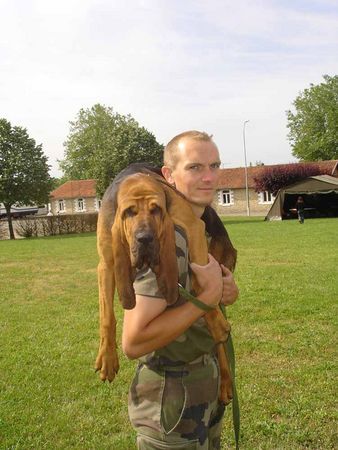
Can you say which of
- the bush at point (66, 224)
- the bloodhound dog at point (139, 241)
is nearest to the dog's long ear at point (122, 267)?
the bloodhound dog at point (139, 241)

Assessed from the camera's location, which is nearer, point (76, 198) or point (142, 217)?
point (142, 217)

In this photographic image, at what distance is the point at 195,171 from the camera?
2.17 meters

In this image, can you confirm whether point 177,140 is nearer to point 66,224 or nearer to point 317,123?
point 66,224

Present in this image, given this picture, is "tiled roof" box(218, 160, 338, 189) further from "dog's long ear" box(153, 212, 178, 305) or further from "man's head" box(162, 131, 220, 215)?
"dog's long ear" box(153, 212, 178, 305)

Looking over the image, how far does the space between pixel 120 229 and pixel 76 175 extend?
85.2 m

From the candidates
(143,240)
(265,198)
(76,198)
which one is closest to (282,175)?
(265,198)

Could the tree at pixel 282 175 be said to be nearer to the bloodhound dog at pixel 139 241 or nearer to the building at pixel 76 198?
the building at pixel 76 198

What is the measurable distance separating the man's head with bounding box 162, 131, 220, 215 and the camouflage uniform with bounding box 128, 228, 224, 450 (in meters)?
0.59

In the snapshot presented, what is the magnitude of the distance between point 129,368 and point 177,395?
4911 millimetres

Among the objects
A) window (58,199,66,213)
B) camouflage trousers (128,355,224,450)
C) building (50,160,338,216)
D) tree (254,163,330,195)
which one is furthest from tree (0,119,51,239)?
camouflage trousers (128,355,224,450)

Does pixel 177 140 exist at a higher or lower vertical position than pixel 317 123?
lower

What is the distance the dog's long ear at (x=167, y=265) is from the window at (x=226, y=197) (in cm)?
5920

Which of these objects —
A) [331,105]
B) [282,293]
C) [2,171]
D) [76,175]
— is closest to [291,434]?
[282,293]

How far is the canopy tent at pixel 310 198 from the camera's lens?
40688 mm
